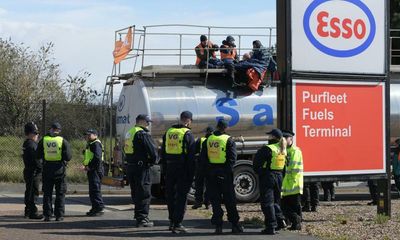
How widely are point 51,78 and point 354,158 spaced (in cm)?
1658

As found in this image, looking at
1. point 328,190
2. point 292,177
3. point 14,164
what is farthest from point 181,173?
point 14,164

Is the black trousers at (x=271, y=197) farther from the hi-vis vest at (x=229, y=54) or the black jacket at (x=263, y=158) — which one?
the hi-vis vest at (x=229, y=54)

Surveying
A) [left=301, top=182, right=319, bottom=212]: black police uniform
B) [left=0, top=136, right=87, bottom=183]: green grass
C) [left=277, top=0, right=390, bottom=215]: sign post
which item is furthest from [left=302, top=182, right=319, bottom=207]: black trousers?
[left=0, top=136, right=87, bottom=183]: green grass

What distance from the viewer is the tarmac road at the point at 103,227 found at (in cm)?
1280

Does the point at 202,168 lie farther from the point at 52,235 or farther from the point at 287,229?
the point at 52,235

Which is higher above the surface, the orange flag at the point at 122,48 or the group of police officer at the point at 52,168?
the orange flag at the point at 122,48

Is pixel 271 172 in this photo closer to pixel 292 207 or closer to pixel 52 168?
pixel 292 207

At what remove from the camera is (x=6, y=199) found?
19.5 meters

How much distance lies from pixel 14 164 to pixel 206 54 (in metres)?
8.47

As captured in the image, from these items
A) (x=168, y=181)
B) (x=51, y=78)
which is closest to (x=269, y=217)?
(x=168, y=181)

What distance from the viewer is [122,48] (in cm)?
1922

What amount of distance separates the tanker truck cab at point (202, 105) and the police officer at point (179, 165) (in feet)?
14.0

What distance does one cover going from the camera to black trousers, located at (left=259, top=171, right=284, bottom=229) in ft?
42.7

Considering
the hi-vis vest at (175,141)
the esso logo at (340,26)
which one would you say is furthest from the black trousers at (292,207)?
the esso logo at (340,26)
